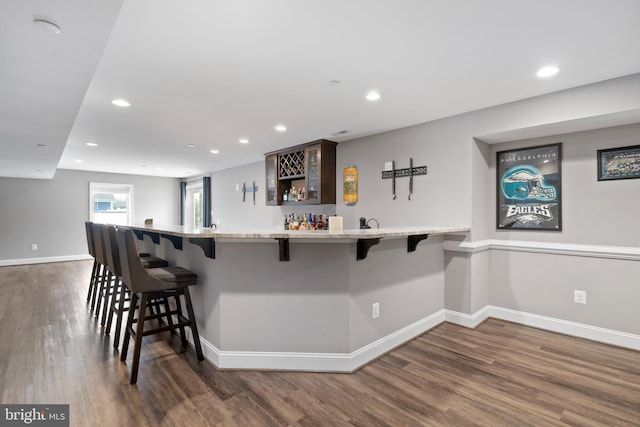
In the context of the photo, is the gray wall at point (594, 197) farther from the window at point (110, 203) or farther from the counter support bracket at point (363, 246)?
the window at point (110, 203)

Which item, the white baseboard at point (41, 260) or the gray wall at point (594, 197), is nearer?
the gray wall at point (594, 197)

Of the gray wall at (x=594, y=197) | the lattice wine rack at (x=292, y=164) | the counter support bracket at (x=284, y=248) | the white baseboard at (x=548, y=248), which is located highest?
the lattice wine rack at (x=292, y=164)

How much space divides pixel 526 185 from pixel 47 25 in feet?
13.1

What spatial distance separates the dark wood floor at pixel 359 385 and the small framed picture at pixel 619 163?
5.06 feet

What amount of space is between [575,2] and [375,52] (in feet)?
3.56

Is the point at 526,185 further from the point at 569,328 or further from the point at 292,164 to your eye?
the point at 292,164

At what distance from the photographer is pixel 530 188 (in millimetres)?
3355

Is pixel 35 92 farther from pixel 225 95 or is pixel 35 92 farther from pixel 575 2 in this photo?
pixel 575 2

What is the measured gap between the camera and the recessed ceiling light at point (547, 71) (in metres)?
2.39

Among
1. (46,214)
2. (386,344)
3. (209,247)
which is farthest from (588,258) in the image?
(46,214)

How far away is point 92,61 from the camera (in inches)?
71.4

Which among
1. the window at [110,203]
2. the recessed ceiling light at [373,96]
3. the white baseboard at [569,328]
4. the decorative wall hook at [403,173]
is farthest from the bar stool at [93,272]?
the white baseboard at [569,328]

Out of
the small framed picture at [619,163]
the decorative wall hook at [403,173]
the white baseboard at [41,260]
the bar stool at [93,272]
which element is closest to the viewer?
the small framed picture at [619,163]

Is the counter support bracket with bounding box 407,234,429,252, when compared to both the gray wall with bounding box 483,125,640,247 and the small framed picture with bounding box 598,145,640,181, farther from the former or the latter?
the small framed picture with bounding box 598,145,640,181
